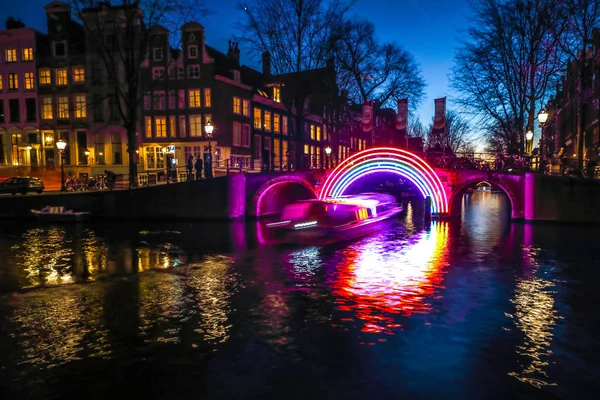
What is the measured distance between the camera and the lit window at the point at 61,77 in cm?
5029

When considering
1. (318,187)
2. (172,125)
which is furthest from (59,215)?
(318,187)

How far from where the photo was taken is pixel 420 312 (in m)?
11.5

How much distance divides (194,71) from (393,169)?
77.8 feet

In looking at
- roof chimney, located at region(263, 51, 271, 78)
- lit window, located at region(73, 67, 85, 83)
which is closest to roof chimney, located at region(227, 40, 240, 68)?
roof chimney, located at region(263, 51, 271, 78)

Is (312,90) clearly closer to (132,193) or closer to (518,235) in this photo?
(132,193)

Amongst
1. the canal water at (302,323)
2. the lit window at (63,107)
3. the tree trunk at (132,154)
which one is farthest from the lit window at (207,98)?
the canal water at (302,323)

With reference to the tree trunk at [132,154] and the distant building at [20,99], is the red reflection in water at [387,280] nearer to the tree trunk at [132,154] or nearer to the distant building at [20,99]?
the tree trunk at [132,154]

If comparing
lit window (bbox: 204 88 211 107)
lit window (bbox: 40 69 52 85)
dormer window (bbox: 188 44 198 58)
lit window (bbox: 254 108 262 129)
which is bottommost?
lit window (bbox: 254 108 262 129)

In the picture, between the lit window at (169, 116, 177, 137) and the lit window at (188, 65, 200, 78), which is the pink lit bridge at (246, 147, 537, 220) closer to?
the lit window at (169, 116, 177, 137)

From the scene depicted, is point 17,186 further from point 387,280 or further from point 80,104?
point 387,280

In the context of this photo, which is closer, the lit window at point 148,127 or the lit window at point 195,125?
the lit window at point 195,125

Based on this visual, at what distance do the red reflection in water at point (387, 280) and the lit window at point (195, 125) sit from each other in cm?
2807

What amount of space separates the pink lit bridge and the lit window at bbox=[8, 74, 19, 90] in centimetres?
3430

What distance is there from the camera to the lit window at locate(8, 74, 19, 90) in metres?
51.3
